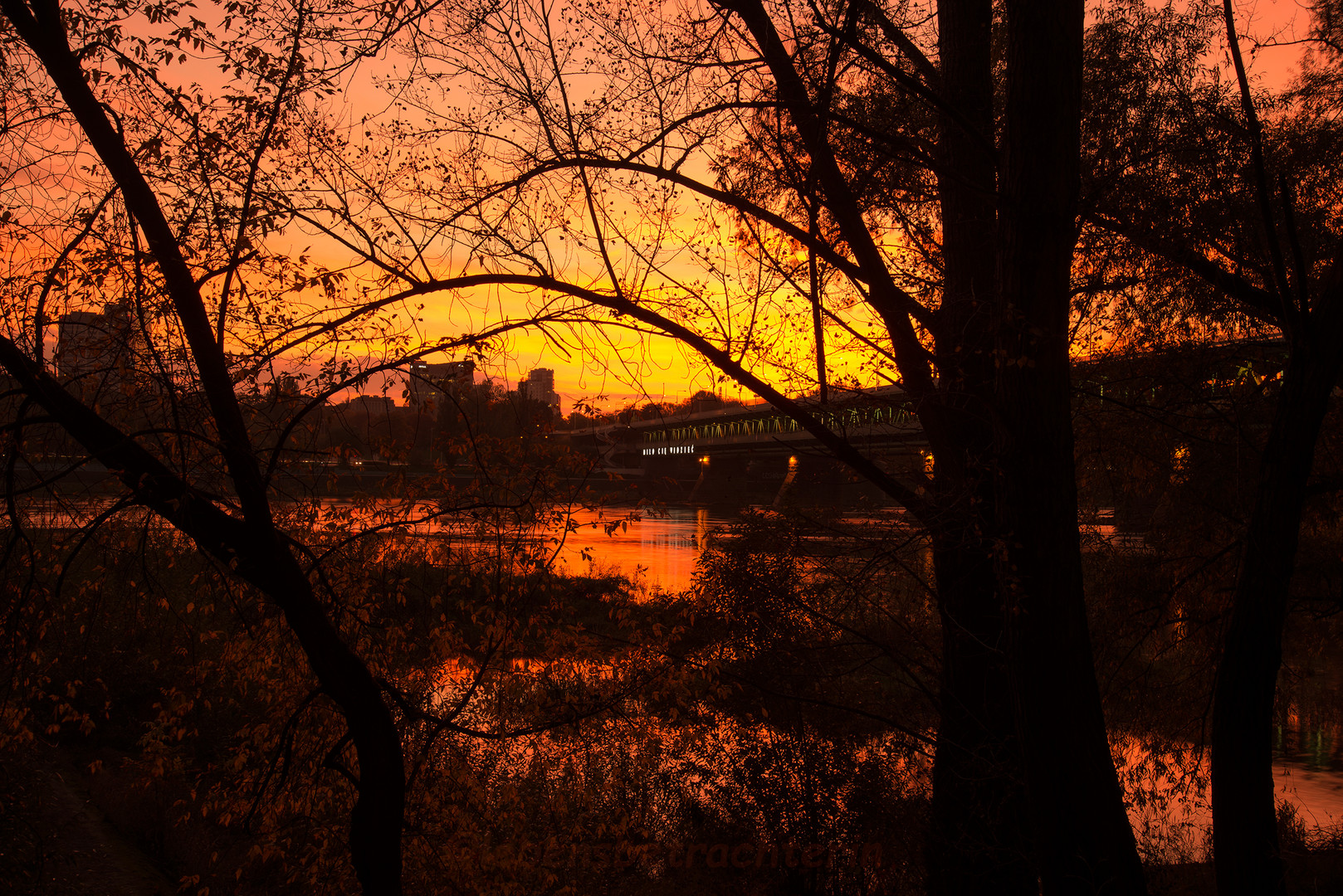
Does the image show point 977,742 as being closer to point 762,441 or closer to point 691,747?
point 691,747

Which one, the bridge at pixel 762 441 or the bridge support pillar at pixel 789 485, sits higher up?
the bridge at pixel 762 441

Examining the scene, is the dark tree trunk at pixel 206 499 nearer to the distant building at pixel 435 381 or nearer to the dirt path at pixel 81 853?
the distant building at pixel 435 381

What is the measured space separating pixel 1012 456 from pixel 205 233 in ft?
12.4

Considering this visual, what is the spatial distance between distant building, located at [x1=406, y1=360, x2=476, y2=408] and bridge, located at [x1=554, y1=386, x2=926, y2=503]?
38.4 inches

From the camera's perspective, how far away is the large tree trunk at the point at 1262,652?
A: 4.77 meters

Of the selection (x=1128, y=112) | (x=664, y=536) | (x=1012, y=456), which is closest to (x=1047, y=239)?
(x=1012, y=456)

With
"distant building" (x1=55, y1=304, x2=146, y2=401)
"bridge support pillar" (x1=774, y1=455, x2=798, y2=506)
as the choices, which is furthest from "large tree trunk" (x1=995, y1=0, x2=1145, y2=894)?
"bridge support pillar" (x1=774, y1=455, x2=798, y2=506)

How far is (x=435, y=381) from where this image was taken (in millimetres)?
4543

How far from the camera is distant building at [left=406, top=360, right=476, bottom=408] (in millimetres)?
4492

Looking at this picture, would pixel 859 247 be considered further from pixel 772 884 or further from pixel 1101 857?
pixel 772 884

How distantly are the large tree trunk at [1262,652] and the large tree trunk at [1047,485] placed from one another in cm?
107

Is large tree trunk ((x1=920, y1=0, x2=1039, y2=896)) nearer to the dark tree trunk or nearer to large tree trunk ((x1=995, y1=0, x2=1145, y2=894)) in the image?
large tree trunk ((x1=995, y1=0, x2=1145, y2=894))

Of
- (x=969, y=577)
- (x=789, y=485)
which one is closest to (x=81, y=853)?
(x=969, y=577)

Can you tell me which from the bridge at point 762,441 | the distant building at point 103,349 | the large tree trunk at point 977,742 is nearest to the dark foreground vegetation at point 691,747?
the bridge at point 762,441
